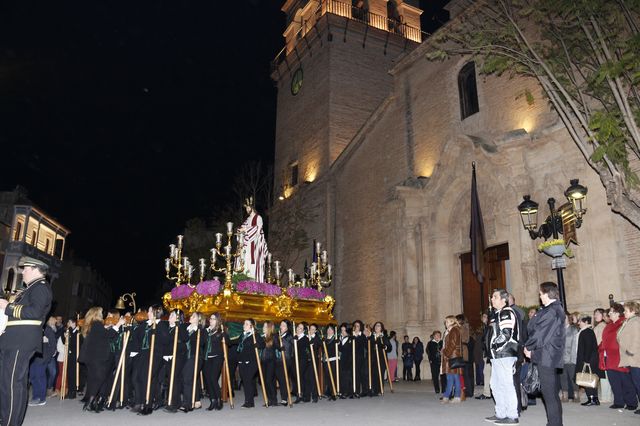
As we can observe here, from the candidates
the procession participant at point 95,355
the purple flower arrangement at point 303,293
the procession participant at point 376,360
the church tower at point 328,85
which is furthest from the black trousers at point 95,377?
the church tower at point 328,85

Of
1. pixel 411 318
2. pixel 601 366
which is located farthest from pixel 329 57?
pixel 601 366

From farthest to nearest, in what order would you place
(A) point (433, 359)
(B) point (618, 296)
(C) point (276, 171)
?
(C) point (276, 171) → (A) point (433, 359) → (B) point (618, 296)

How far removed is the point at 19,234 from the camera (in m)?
42.3

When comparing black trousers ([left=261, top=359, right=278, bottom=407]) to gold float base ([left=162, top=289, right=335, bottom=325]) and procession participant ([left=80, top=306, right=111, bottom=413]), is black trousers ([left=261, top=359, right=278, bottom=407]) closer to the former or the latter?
gold float base ([left=162, top=289, right=335, bottom=325])

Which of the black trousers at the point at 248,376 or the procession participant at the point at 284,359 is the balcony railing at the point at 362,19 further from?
the black trousers at the point at 248,376

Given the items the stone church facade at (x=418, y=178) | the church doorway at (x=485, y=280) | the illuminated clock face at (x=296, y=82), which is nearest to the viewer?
the stone church facade at (x=418, y=178)

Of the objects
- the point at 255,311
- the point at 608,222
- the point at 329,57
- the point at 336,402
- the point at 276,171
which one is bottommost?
the point at 336,402

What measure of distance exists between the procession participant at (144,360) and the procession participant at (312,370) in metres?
3.17

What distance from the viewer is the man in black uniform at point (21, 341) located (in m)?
6.07

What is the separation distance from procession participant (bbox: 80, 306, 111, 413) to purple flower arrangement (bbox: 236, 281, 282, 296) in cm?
360

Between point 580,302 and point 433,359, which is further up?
point 580,302

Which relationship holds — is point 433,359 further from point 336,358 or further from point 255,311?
point 255,311

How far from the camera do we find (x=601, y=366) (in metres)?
9.40

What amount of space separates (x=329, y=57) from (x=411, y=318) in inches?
646
